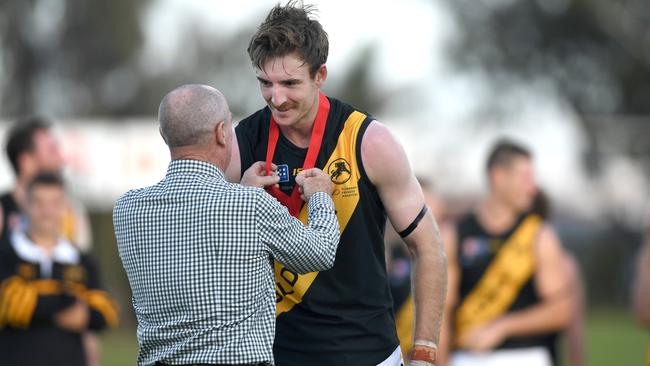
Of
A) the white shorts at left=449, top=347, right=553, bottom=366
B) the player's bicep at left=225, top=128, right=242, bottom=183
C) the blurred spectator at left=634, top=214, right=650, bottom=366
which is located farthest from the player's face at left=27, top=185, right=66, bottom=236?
the blurred spectator at left=634, top=214, right=650, bottom=366

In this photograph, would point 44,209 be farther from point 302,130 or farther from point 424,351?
point 424,351

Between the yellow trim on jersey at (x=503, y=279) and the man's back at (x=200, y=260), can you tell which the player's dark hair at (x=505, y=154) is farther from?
the man's back at (x=200, y=260)

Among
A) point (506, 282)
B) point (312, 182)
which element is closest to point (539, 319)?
point (506, 282)

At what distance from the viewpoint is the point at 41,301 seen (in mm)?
7742

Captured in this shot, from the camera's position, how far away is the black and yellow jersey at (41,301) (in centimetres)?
766

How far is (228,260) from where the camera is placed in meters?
4.80

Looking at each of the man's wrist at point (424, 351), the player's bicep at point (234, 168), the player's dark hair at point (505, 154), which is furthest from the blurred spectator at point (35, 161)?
the man's wrist at point (424, 351)

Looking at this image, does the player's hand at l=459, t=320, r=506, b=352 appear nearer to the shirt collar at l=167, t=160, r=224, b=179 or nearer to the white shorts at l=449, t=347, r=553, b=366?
the white shorts at l=449, t=347, r=553, b=366

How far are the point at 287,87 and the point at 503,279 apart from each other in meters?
3.72

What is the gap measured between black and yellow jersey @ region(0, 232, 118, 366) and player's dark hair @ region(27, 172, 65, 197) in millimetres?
385

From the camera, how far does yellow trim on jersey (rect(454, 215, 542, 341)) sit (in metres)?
8.45

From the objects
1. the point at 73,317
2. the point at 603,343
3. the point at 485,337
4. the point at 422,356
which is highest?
the point at 422,356

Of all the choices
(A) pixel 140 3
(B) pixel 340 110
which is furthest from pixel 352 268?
(A) pixel 140 3

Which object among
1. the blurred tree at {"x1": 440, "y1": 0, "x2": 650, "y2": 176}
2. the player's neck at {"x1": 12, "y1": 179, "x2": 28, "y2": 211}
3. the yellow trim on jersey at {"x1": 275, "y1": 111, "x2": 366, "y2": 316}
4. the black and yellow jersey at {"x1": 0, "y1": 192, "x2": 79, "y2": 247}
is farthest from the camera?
the blurred tree at {"x1": 440, "y1": 0, "x2": 650, "y2": 176}
